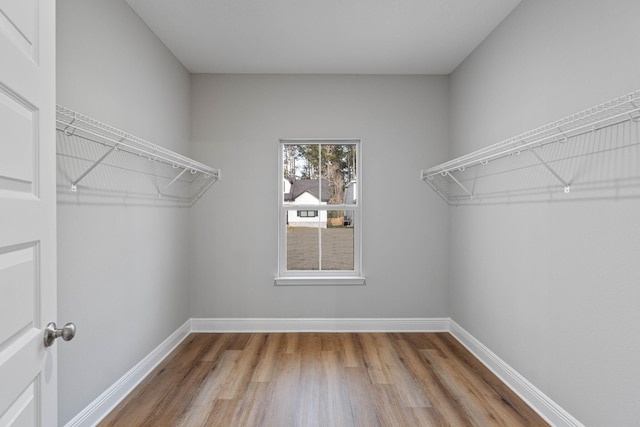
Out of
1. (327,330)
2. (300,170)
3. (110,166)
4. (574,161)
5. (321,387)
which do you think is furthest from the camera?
(300,170)

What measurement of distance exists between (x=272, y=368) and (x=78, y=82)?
2235 millimetres

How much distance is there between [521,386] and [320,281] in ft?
6.04

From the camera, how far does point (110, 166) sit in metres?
2.11

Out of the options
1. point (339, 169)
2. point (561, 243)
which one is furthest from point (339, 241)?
point (561, 243)

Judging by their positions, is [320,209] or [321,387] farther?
[320,209]

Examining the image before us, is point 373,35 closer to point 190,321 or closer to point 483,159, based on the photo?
point 483,159

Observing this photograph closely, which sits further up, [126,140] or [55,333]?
[126,140]

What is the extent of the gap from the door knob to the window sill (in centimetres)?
255

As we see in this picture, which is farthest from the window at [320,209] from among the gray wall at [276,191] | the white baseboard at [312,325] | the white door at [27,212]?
the white door at [27,212]

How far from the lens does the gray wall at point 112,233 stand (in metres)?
1.76

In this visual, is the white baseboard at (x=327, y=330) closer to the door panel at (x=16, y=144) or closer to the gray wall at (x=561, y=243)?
the gray wall at (x=561, y=243)

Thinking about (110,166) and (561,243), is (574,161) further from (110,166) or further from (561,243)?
(110,166)

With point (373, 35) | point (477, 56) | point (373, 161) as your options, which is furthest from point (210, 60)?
point (477, 56)

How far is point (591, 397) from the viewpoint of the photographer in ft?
5.56
